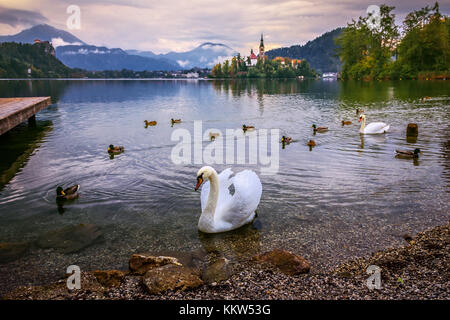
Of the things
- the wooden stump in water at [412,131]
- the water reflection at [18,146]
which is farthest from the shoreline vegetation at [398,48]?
the water reflection at [18,146]

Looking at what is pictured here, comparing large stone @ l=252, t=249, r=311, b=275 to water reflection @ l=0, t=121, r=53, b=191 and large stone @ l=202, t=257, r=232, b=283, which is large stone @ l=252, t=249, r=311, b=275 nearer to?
large stone @ l=202, t=257, r=232, b=283

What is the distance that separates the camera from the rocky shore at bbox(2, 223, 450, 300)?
5875 millimetres

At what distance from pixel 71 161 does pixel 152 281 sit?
1294 centimetres

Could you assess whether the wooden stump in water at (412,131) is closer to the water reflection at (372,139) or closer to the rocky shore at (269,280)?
the water reflection at (372,139)

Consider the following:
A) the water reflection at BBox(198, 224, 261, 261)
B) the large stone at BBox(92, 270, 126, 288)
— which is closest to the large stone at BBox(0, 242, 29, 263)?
the large stone at BBox(92, 270, 126, 288)

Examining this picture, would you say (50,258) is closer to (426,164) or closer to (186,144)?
(186,144)

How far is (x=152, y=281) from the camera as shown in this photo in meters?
6.20

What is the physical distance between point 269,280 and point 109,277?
10.6ft

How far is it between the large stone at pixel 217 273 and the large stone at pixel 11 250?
16.1ft

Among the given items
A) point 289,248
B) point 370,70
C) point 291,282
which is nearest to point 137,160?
point 289,248

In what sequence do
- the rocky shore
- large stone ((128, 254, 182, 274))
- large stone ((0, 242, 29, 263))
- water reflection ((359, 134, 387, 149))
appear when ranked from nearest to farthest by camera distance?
1. the rocky shore
2. large stone ((128, 254, 182, 274))
3. large stone ((0, 242, 29, 263))
4. water reflection ((359, 134, 387, 149))

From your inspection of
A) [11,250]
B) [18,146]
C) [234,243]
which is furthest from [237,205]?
[18,146]

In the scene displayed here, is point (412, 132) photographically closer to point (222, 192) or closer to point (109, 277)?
point (222, 192)

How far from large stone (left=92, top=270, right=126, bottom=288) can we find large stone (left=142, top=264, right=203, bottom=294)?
2.07 feet
